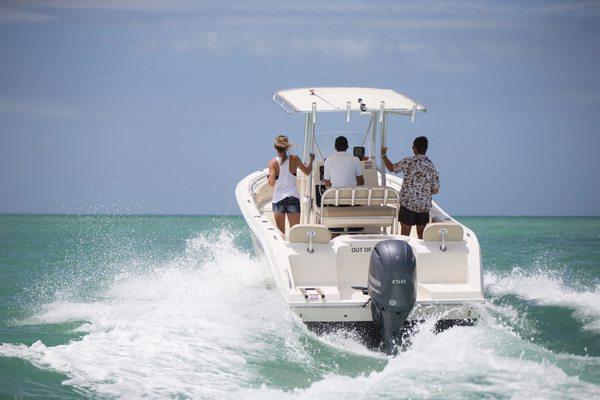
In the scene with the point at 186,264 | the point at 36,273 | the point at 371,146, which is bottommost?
the point at 36,273

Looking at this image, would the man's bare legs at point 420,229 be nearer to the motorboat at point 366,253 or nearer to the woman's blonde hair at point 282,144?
the motorboat at point 366,253

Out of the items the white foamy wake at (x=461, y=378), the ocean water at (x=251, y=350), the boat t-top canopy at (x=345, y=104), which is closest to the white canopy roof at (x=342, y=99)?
the boat t-top canopy at (x=345, y=104)

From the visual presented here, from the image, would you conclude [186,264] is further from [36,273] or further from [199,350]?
[199,350]

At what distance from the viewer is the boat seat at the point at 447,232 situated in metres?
7.87

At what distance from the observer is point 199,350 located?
6.84 metres

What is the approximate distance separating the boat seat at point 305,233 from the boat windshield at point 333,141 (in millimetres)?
2034

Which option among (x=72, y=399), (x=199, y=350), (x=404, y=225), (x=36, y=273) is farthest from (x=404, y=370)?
(x=36, y=273)

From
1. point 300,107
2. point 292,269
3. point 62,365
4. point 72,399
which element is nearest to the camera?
point 72,399

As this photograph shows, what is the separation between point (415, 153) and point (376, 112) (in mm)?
1017

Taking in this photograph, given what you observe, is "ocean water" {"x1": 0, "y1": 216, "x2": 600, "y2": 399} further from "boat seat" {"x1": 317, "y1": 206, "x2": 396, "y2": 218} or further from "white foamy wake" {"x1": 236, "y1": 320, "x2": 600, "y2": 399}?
"boat seat" {"x1": 317, "y1": 206, "x2": 396, "y2": 218}

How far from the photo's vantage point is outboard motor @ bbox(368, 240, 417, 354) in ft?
21.8

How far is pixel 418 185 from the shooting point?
339 inches

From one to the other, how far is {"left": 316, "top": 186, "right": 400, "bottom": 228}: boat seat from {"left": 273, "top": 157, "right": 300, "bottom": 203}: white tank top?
694mm

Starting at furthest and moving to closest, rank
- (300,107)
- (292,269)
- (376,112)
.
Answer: (376,112)
(300,107)
(292,269)
